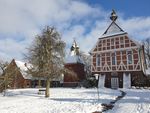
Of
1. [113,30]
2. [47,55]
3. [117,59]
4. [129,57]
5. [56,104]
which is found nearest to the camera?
[56,104]

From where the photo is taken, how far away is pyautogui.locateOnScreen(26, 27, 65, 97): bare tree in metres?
25.0

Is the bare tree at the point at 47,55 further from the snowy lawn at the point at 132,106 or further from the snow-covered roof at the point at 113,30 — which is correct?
the snow-covered roof at the point at 113,30

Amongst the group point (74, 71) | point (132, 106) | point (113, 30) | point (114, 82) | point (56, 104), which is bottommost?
point (56, 104)

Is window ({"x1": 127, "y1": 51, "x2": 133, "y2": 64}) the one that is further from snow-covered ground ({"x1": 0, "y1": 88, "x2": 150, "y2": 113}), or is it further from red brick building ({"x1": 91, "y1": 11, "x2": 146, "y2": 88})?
snow-covered ground ({"x1": 0, "y1": 88, "x2": 150, "y2": 113})

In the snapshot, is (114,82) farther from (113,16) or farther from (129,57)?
(113,16)

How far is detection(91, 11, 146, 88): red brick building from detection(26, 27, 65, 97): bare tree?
16.5 metres

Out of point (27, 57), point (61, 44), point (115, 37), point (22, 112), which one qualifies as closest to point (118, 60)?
point (115, 37)

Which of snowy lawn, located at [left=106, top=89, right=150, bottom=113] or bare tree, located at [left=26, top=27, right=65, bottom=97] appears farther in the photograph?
bare tree, located at [left=26, top=27, right=65, bottom=97]

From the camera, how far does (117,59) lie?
1583 inches

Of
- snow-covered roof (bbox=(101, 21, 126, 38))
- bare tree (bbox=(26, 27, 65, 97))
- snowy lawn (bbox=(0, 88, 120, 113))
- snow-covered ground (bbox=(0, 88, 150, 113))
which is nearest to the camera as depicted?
snow-covered ground (bbox=(0, 88, 150, 113))

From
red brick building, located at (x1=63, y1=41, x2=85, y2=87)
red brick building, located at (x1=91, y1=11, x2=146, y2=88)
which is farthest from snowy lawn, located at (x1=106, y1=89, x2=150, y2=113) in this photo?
red brick building, located at (x1=63, y1=41, x2=85, y2=87)

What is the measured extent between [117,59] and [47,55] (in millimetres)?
18730

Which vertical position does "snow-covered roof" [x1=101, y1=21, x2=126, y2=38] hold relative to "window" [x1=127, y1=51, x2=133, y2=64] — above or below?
above

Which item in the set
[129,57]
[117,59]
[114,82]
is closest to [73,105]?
[114,82]
